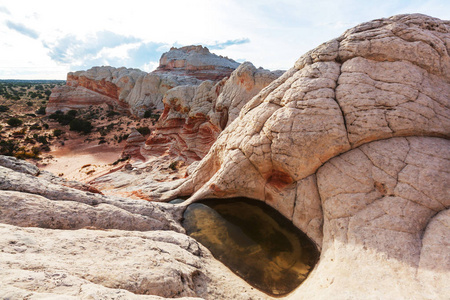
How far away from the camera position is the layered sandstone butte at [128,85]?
38.7 metres

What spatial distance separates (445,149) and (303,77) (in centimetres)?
429

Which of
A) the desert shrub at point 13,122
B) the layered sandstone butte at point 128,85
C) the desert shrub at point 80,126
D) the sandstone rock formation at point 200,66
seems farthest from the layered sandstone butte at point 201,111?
the sandstone rock formation at point 200,66

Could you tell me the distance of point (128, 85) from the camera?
4112 centimetres

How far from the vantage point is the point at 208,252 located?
5555mm

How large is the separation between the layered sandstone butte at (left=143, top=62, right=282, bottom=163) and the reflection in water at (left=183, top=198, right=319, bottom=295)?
7.52 m

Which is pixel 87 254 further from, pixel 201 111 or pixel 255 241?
pixel 201 111

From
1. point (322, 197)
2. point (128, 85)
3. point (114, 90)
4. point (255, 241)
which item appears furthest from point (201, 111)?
point (114, 90)

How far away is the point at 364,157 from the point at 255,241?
4.02 meters

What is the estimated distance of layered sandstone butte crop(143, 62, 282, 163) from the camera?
13.6 m

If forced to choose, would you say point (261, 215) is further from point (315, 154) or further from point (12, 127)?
point (12, 127)

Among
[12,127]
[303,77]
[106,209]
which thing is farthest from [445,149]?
[12,127]

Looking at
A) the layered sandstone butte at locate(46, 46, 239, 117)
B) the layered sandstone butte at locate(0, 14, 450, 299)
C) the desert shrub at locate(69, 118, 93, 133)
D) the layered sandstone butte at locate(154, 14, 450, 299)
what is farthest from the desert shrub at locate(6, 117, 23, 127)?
the layered sandstone butte at locate(154, 14, 450, 299)

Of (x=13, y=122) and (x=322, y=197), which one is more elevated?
(x=13, y=122)

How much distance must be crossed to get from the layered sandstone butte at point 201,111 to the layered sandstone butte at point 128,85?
18699 mm
